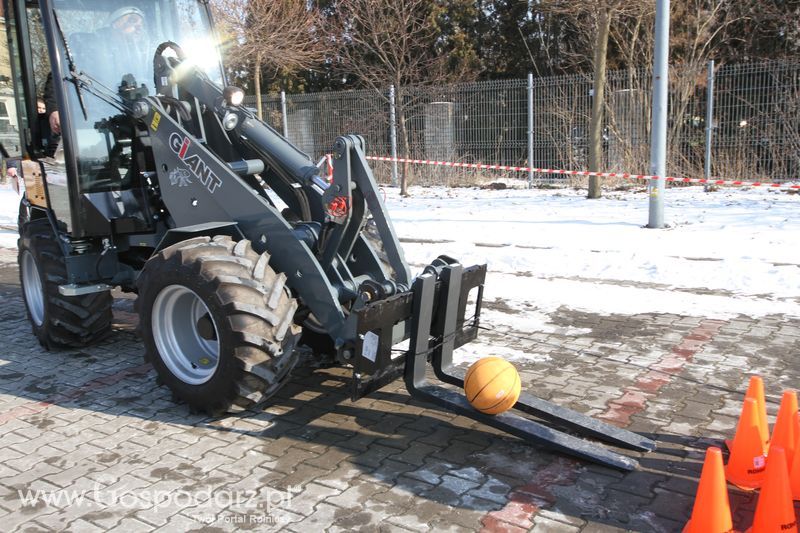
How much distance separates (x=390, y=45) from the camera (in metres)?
16.5

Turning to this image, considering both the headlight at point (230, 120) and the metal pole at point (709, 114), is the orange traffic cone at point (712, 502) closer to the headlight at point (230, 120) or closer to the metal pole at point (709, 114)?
the headlight at point (230, 120)

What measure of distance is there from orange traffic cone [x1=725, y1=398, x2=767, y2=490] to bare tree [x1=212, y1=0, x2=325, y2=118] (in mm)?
13688

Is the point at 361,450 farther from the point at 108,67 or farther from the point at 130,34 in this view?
the point at 130,34

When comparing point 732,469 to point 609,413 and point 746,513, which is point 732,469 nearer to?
point 746,513

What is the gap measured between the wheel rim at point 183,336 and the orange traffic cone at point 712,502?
298 cm

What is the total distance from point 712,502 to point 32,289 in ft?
19.1

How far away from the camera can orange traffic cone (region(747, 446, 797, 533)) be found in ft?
9.90

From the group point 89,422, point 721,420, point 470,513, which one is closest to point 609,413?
point 721,420

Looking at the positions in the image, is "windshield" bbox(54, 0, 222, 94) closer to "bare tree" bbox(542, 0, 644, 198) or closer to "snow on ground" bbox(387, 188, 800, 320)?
"snow on ground" bbox(387, 188, 800, 320)

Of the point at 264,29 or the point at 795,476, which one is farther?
the point at 264,29

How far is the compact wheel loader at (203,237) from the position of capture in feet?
14.1

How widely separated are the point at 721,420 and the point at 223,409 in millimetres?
3114

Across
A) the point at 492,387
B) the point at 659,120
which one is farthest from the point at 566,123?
the point at 492,387

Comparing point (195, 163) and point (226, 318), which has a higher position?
point (195, 163)
